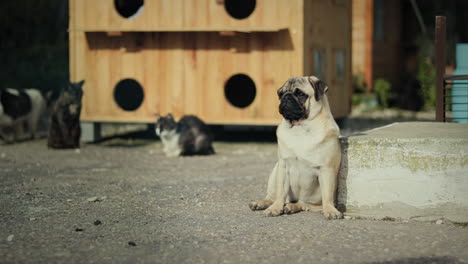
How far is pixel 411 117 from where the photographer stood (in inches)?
611

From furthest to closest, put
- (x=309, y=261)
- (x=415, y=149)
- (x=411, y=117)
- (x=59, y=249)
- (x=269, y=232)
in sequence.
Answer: (x=411, y=117) → (x=415, y=149) → (x=269, y=232) → (x=59, y=249) → (x=309, y=261)

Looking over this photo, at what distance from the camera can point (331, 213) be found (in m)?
5.72

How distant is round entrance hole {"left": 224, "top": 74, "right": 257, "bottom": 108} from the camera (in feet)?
44.1

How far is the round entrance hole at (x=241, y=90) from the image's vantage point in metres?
13.4

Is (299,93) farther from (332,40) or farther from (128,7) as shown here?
(128,7)

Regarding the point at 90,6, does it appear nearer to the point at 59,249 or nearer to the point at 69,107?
the point at 69,107

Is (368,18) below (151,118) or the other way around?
the other way around

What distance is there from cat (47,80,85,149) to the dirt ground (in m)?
2.06

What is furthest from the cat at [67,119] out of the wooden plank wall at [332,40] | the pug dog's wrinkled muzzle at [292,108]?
the pug dog's wrinkled muzzle at [292,108]

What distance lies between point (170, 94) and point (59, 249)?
6972 millimetres

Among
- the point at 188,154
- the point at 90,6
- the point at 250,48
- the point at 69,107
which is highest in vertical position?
the point at 90,6

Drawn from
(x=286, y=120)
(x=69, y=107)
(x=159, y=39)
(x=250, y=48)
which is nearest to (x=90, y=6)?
(x=159, y=39)

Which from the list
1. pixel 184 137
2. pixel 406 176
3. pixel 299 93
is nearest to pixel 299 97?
pixel 299 93

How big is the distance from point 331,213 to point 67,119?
603 centimetres
